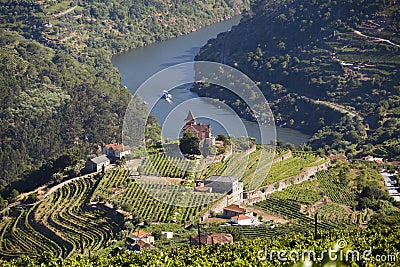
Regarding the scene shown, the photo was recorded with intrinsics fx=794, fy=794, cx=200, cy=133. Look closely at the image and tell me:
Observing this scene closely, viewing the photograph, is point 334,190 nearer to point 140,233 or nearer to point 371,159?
point 371,159

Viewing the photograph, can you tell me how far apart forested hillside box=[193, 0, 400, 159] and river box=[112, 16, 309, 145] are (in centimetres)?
161

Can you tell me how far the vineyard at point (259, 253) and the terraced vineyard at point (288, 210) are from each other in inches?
169

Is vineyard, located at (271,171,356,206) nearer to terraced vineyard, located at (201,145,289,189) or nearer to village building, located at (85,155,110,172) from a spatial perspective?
terraced vineyard, located at (201,145,289,189)

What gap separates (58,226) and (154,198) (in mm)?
2506

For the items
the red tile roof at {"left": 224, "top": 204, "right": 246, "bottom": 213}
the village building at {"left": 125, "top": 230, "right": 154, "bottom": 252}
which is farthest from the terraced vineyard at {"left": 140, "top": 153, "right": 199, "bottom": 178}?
the village building at {"left": 125, "top": 230, "right": 154, "bottom": 252}

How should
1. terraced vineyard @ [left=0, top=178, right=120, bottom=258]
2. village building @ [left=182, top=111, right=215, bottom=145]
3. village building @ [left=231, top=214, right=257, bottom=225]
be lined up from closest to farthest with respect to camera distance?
→ 1. village building @ [left=231, top=214, right=257, bottom=225]
2. terraced vineyard @ [left=0, top=178, right=120, bottom=258]
3. village building @ [left=182, top=111, right=215, bottom=145]

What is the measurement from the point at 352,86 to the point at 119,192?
18432mm

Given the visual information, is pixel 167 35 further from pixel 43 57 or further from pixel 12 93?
pixel 12 93

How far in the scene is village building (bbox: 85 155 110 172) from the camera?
22703 mm

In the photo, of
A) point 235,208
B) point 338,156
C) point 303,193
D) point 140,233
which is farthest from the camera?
point 338,156

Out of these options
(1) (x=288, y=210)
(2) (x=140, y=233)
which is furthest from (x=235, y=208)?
(2) (x=140, y=233)

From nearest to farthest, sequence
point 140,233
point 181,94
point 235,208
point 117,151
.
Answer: point 140,233, point 235,208, point 117,151, point 181,94

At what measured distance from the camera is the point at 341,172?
22625 mm

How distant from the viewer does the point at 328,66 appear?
38.5 meters
